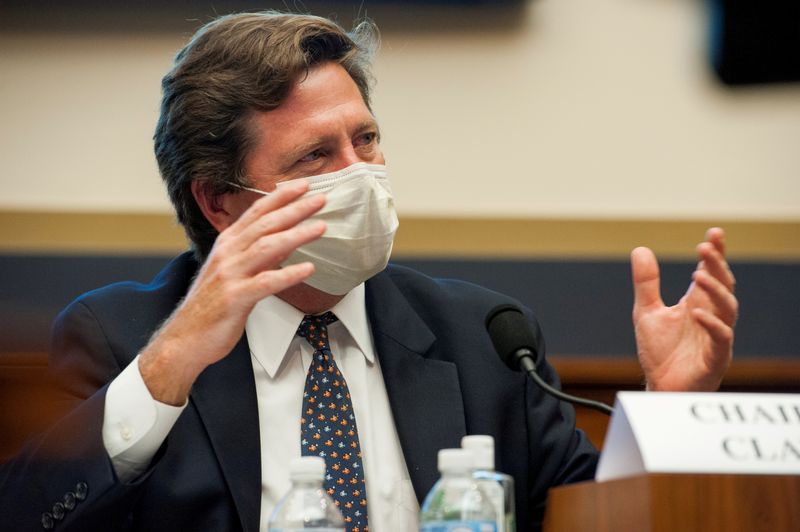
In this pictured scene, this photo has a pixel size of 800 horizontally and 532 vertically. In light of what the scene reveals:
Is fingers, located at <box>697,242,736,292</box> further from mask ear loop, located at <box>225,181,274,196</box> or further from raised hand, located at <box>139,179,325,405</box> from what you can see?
mask ear loop, located at <box>225,181,274,196</box>

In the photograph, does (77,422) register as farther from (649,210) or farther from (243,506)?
(649,210)

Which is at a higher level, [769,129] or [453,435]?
[769,129]

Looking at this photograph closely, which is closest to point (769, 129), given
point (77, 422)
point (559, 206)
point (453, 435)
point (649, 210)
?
point (649, 210)

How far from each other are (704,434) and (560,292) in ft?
5.02

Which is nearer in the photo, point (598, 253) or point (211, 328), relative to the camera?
point (211, 328)

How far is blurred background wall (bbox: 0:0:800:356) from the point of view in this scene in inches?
103

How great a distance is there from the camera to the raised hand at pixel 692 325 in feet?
5.34

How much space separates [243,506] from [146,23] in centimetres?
137

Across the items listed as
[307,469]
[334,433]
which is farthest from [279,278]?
[334,433]

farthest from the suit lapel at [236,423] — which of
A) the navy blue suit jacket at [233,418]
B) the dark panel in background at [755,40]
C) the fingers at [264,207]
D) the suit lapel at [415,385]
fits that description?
the dark panel in background at [755,40]

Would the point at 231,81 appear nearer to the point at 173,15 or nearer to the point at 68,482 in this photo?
the point at 173,15

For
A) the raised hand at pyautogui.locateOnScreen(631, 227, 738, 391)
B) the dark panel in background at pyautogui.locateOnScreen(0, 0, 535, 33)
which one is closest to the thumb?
the raised hand at pyautogui.locateOnScreen(631, 227, 738, 391)

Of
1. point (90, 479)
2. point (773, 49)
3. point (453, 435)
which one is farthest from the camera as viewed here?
point (773, 49)

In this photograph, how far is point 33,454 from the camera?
1627mm
